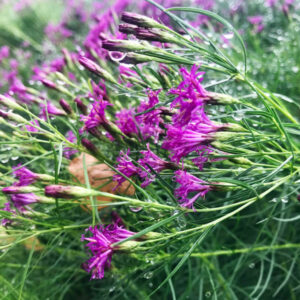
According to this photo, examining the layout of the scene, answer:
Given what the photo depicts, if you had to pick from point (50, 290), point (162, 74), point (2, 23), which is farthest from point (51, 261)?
point (2, 23)

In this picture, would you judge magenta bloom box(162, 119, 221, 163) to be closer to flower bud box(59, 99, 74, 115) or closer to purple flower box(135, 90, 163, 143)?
purple flower box(135, 90, 163, 143)

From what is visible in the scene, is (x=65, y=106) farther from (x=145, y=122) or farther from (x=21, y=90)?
(x=21, y=90)

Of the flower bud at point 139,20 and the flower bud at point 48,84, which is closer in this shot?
the flower bud at point 139,20

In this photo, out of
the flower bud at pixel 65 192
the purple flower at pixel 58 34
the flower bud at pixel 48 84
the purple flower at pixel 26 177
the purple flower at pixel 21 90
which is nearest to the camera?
the flower bud at pixel 65 192

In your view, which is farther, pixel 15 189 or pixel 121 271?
pixel 121 271

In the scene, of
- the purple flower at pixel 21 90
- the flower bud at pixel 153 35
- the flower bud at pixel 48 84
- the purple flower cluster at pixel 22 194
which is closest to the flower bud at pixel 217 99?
the flower bud at pixel 153 35

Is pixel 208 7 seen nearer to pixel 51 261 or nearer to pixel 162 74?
pixel 162 74

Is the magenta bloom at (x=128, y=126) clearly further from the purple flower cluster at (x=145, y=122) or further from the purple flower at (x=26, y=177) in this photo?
the purple flower at (x=26, y=177)

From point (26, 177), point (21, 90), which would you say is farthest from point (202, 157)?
point (21, 90)

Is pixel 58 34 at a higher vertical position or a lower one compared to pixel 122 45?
lower
